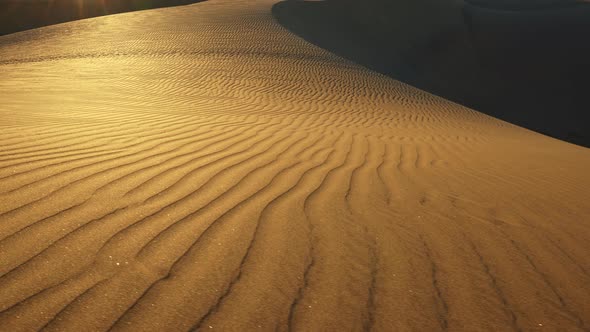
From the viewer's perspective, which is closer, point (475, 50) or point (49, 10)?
point (475, 50)

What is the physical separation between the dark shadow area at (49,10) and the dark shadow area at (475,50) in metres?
12.2

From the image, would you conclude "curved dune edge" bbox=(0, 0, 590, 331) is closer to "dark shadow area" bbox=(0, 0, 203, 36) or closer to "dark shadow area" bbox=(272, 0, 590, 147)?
"dark shadow area" bbox=(272, 0, 590, 147)

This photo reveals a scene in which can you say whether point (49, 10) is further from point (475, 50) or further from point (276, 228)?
point (276, 228)

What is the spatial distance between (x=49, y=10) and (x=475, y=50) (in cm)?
2664

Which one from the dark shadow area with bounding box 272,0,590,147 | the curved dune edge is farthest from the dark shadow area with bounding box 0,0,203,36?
the curved dune edge

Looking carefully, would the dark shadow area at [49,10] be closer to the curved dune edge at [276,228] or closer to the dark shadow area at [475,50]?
the dark shadow area at [475,50]

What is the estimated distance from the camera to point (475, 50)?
2316 centimetres

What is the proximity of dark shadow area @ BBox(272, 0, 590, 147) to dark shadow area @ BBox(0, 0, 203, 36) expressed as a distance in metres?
12.2

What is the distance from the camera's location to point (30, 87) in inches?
395

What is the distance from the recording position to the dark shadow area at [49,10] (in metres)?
25.7

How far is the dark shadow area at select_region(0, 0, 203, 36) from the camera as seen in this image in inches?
1013

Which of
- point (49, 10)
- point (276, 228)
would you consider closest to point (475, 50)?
point (276, 228)

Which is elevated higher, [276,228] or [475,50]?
[475,50]

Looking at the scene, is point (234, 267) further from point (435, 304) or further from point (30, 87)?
point (30, 87)
